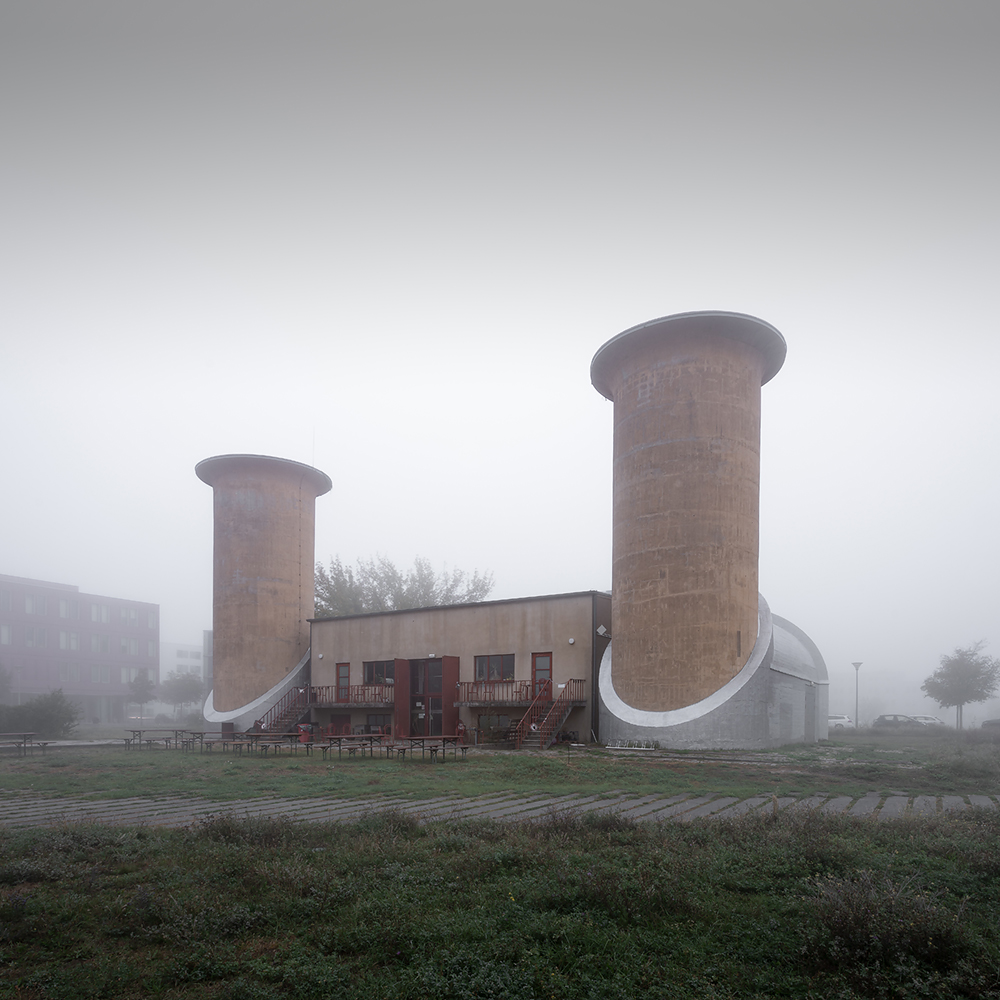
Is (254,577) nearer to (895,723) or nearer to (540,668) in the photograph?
(540,668)

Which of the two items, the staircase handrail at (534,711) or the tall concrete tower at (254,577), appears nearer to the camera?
the staircase handrail at (534,711)

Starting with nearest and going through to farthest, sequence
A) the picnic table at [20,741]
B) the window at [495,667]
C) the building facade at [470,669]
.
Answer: the picnic table at [20,741] < the building facade at [470,669] < the window at [495,667]

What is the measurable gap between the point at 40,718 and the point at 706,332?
35158 millimetres

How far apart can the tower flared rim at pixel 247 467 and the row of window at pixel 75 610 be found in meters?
50.1

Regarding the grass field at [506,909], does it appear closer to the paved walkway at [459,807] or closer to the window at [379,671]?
the paved walkway at [459,807]

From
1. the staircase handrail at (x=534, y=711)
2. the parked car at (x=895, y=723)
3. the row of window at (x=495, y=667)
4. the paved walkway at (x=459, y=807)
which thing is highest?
the paved walkway at (x=459, y=807)

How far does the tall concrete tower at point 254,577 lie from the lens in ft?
119

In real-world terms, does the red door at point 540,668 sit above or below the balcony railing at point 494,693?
above

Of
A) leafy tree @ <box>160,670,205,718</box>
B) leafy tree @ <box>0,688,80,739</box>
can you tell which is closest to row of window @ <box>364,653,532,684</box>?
leafy tree @ <box>0,688,80,739</box>

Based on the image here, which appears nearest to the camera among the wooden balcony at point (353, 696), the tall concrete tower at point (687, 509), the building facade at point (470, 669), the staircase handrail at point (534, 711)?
the tall concrete tower at point (687, 509)

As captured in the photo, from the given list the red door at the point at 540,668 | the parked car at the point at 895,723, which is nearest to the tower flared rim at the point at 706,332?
the red door at the point at 540,668

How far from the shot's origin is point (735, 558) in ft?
77.5

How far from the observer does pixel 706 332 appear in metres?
24.2

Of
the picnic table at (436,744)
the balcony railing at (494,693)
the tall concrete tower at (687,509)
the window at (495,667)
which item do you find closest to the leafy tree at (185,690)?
the balcony railing at (494,693)
